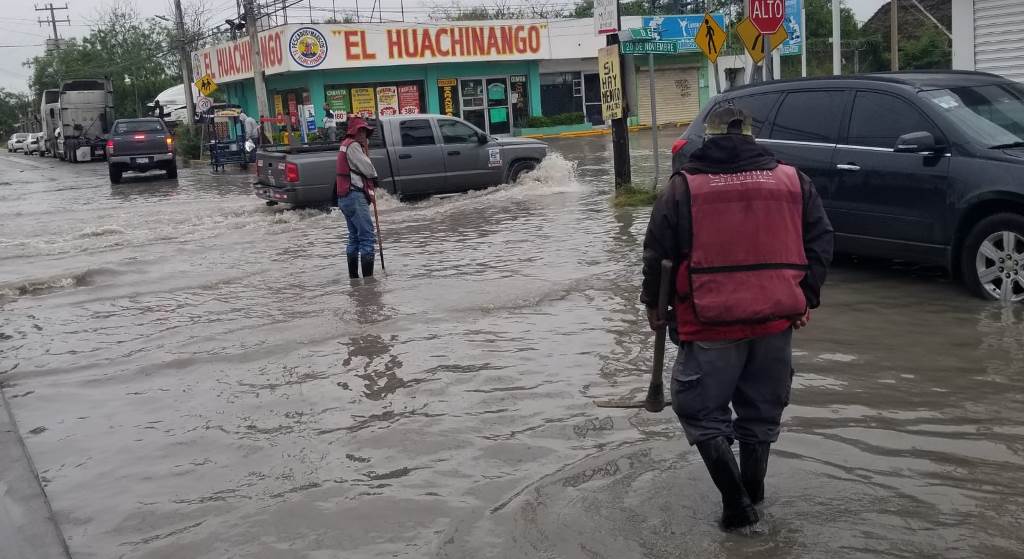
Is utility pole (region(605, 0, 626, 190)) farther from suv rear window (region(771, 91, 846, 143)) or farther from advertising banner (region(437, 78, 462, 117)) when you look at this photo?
advertising banner (region(437, 78, 462, 117))

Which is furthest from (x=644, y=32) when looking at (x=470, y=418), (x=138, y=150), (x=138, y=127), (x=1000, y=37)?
(x=470, y=418)

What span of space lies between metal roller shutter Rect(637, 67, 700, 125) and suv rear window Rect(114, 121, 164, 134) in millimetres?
20588

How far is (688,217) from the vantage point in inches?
156

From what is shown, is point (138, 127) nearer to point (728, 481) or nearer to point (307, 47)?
point (307, 47)

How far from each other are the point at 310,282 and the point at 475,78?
95.1 feet

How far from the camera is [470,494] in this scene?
4793 millimetres

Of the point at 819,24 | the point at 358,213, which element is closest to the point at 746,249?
the point at 358,213

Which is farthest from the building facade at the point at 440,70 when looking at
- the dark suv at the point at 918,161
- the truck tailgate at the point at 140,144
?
the dark suv at the point at 918,161

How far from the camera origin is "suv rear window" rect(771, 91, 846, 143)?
28.7ft

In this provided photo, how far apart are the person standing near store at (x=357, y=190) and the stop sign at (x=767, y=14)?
5.47 metres

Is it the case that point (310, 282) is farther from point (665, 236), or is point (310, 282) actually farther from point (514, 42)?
point (514, 42)

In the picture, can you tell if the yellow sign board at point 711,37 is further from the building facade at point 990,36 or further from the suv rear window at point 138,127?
the suv rear window at point 138,127

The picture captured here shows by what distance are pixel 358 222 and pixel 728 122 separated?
22.5 feet

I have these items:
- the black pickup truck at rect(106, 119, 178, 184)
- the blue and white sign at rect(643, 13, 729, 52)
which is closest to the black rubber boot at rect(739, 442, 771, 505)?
the black pickup truck at rect(106, 119, 178, 184)
